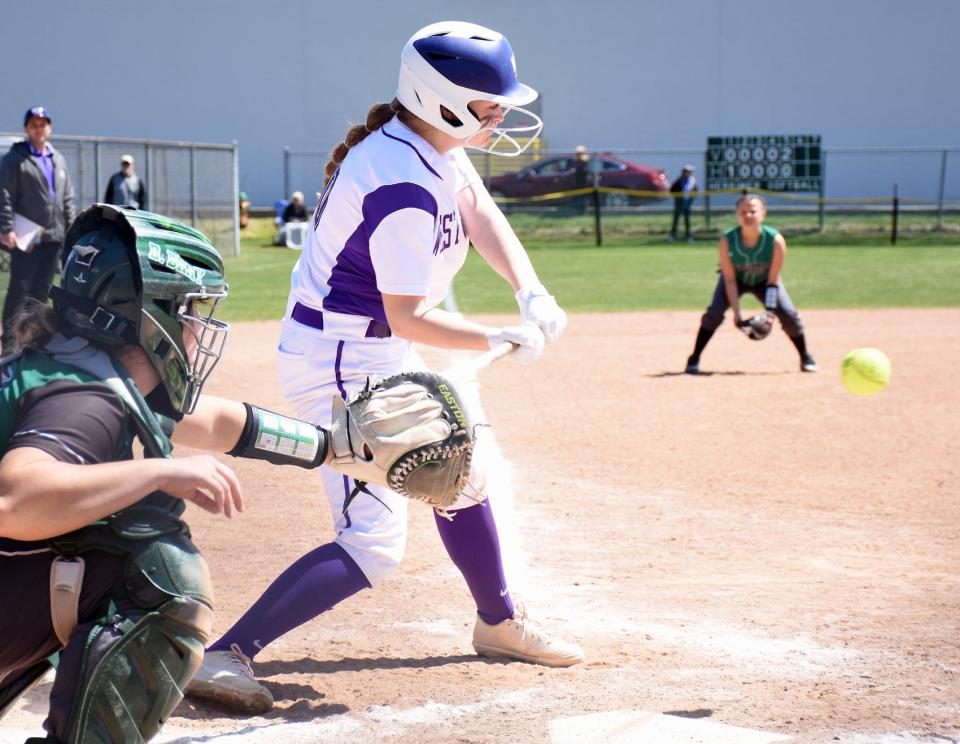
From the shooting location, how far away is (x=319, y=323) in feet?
12.9

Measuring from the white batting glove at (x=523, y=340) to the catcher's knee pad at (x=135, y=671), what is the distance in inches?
56.4

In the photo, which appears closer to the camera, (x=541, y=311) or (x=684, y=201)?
(x=541, y=311)

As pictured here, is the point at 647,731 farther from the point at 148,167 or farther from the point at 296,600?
the point at 148,167

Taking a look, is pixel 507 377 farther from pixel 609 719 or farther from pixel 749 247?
pixel 609 719

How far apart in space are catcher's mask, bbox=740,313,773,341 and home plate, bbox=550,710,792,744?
7.23 m

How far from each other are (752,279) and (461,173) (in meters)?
7.03

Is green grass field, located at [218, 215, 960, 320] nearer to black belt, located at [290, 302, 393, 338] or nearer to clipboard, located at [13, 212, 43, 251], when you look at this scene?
clipboard, located at [13, 212, 43, 251]

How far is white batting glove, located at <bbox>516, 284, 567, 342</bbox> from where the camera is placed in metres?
3.99

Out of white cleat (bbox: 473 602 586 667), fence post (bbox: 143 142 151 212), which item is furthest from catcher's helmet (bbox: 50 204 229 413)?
fence post (bbox: 143 142 151 212)

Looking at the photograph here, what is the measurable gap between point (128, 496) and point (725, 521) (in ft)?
13.7

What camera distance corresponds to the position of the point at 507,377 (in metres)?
10.2

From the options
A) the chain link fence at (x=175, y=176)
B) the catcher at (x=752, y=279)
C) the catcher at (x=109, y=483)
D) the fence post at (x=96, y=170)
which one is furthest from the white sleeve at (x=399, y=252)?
the fence post at (x=96, y=170)

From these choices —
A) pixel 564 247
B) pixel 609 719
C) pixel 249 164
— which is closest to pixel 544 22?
pixel 249 164

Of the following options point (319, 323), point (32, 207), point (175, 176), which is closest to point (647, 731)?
point (319, 323)
